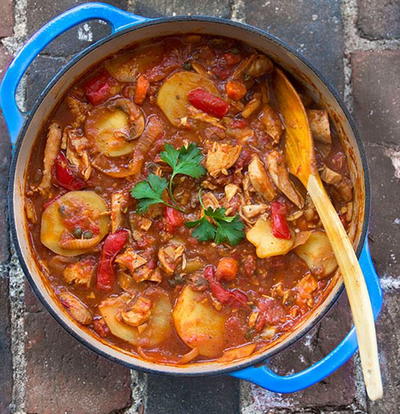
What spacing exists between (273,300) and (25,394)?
2.90 feet

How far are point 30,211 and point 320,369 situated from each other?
987mm

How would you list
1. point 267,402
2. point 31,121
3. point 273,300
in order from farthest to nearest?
1. point 267,402
2. point 273,300
3. point 31,121

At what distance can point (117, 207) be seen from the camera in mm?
2047

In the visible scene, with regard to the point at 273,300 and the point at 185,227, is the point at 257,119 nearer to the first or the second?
the point at 185,227

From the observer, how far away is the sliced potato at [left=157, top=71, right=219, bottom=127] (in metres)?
2.07

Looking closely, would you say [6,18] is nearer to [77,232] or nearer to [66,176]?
[66,176]

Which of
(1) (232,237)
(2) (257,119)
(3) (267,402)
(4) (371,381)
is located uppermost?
(2) (257,119)

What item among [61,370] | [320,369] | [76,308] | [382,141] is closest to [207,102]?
[382,141]

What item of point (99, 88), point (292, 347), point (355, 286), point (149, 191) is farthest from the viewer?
point (292, 347)

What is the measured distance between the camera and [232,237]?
204cm

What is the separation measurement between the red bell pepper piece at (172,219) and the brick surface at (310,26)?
27.4 inches

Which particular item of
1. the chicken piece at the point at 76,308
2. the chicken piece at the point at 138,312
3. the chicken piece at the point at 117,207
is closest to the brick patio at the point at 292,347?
the chicken piece at the point at 76,308

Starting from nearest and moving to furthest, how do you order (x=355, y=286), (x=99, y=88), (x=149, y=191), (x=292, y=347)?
(x=355, y=286)
(x=149, y=191)
(x=99, y=88)
(x=292, y=347)

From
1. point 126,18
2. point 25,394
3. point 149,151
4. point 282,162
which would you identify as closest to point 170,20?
point 126,18
